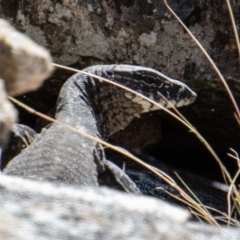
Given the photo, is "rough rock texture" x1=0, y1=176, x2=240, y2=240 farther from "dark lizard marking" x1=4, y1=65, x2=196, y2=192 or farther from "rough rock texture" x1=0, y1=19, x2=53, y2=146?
"dark lizard marking" x1=4, y1=65, x2=196, y2=192

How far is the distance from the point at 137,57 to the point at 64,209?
4.86 m

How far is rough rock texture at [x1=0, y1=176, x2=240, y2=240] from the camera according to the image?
1.47 metres

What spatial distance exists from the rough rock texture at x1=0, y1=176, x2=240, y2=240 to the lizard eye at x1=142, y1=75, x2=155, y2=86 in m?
4.21

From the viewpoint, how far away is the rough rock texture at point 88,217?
4.83 feet

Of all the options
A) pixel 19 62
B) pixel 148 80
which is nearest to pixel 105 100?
pixel 148 80

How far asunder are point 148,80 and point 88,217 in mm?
4367

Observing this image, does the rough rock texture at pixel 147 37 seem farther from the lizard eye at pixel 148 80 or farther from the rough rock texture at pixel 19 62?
the rough rock texture at pixel 19 62

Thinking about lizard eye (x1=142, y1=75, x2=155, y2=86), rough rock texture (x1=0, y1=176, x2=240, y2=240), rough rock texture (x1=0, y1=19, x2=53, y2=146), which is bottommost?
lizard eye (x1=142, y1=75, x2=155, y2=86)

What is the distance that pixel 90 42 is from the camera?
6.46m

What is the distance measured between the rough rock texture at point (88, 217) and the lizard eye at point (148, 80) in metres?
4.21

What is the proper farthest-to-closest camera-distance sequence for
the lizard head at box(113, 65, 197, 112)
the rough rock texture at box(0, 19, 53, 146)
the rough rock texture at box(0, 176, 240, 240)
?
1. the lizard head at box(113, 65, 197, 112)
2. the rough rock texture at box(0, 19, 53, 146)
3. the rough rock texture at box(0, 176, 240, 240)

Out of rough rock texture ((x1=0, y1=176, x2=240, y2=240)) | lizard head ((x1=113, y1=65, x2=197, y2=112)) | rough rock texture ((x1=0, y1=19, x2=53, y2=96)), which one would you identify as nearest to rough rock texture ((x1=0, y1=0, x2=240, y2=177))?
lizard head ((x1=113, y1=65, x2=197, y2=112))

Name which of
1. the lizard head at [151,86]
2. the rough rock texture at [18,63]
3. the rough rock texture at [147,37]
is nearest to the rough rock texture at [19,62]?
the rough rock texture at [18,63]

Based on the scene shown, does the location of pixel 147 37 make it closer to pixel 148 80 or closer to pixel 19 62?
pixel 148 80
